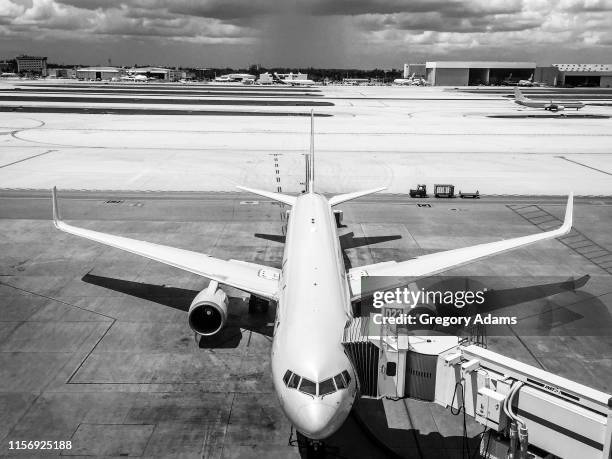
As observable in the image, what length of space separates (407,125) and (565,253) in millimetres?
68321

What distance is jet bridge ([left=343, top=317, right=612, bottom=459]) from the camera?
10773 millimetres

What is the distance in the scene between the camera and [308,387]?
12773 mm

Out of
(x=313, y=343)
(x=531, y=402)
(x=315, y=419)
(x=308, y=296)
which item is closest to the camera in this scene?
(x=531, y=402)

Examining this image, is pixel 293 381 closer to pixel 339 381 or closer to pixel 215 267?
pixel 339 381

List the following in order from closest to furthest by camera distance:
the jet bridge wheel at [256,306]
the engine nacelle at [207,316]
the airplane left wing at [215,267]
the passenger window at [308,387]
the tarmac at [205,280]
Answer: the passenger window at [308,387] < the tarmac at [205,280] < the engine nacelle at [207,316] < the airplane left wing at [215,267] < the jet bridge wheel at [256,306]

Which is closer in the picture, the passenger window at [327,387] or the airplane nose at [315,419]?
the airplane nose at [315,419]

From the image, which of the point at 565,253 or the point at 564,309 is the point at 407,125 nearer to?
the point at 565,253

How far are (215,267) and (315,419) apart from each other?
1141cm

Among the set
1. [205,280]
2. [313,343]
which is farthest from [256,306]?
[313,343]

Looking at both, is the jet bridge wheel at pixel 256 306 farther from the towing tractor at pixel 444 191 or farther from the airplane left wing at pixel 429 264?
the towing tractor at pixel 444 191

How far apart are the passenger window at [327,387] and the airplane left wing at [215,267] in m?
7.07

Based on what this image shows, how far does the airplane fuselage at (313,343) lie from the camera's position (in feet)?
41.3

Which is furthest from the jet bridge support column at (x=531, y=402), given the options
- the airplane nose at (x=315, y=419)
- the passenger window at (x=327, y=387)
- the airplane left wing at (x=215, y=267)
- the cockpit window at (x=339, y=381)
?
the airplane left wing at (x=215, y=267)

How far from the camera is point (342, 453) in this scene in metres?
14.9
